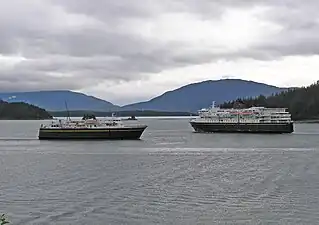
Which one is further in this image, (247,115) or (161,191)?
(247,115)

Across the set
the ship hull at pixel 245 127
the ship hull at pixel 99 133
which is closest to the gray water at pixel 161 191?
the ship hull at pixel 99 133

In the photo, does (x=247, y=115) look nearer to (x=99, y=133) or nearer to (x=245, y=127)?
(x=245, y=127)

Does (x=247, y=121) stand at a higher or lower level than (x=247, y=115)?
lower

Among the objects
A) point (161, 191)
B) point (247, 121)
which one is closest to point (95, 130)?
point (247, 121)

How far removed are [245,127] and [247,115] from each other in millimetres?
2528

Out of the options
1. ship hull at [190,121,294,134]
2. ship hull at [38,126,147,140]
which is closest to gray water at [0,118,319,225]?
ship hull at [38,126,147,140]

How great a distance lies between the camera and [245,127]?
114812 millimetres

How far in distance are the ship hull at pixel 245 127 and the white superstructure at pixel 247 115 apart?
0.86 meters

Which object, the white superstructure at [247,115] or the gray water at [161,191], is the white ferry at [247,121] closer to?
the white superstructure at [247,115]

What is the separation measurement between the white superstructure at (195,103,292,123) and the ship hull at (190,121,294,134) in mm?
859

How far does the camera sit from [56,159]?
5494 centimetres

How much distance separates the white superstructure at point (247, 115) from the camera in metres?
112

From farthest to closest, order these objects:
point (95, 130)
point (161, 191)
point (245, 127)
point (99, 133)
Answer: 1. point (245, 127)
2. point (95, 130)
3. point (99, 133)
4. point (161, 191)

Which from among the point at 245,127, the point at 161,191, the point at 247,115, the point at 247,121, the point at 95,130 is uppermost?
the point at 247,115
